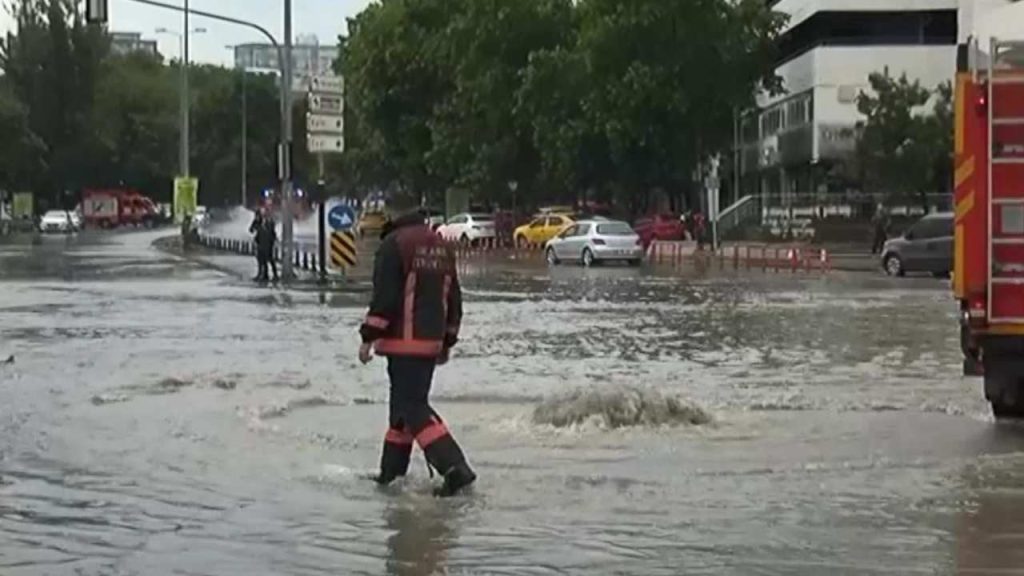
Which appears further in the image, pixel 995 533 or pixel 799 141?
pixel 799 141

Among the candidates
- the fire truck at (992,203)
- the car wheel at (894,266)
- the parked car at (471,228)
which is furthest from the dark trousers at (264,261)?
the fire truck at (992,203)

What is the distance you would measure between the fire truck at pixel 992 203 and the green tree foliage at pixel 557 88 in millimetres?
52945

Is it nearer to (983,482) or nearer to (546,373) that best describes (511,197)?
(546,373)

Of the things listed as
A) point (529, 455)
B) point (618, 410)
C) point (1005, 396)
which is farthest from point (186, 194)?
point (529, 455)

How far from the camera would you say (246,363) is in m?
21.5

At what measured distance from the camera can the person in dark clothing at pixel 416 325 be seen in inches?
440

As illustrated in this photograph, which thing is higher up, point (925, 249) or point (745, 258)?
point (925, 249)

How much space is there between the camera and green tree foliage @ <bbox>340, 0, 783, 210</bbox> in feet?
224

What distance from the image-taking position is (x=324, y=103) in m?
44.4

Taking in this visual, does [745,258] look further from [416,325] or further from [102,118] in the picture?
[102,118]

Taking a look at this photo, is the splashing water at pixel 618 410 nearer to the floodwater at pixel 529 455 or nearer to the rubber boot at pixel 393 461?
the floodwater at pixel 529 455

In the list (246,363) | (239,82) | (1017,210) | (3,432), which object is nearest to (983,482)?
(1017,210)

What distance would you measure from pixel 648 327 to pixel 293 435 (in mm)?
13111

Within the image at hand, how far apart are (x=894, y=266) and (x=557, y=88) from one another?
24.8 metres
